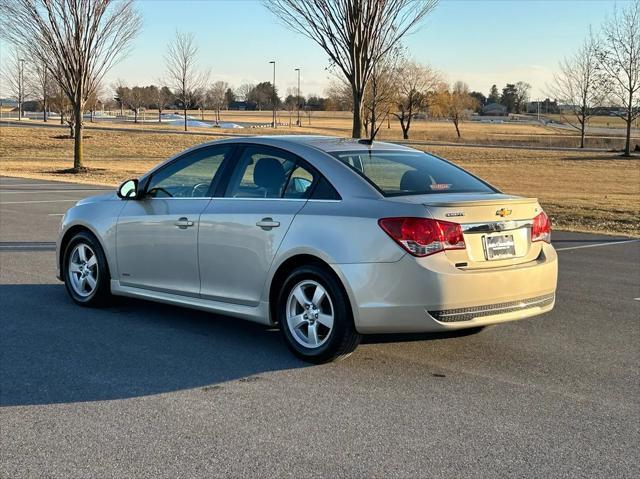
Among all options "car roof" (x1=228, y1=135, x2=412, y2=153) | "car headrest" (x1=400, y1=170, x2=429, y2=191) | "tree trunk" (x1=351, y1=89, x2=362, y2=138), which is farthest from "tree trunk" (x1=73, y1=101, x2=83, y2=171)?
"car headrest" (x1=400, y1=170, x2=429, y2=191)

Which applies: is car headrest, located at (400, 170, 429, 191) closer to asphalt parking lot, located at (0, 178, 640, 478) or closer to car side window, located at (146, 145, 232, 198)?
asphalt parking lot, located at (0, 178, 640, 478)

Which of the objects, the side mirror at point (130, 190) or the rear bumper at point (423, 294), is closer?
the rear bumper at point (423, 294)

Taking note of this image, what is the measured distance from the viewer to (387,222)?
5.10 metres

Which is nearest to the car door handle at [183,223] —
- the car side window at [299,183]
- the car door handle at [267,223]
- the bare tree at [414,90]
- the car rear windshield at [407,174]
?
the car door handle at [267,223]

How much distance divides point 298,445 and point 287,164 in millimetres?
2518

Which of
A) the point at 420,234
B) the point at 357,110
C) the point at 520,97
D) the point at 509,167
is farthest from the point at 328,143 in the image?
the point at 520,97

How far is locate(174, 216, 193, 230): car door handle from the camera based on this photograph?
6258 mm

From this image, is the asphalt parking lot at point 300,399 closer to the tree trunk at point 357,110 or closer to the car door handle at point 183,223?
the car door handle at point 183,223

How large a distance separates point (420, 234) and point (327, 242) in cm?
65

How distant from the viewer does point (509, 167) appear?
40.3 m

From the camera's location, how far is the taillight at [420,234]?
16.6 ft

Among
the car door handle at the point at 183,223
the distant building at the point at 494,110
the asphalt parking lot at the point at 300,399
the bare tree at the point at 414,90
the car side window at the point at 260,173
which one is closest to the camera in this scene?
the asphalt parking lot at the point at 300,399

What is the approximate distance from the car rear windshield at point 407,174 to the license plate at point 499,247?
55 cm

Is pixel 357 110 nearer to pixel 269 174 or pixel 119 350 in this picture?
pixel 269 174
